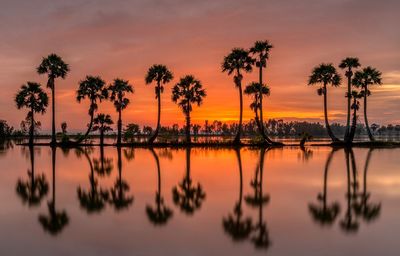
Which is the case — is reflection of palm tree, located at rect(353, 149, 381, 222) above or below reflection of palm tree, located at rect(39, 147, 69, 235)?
above

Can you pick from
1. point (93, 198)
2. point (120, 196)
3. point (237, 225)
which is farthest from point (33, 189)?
point (237, 225)

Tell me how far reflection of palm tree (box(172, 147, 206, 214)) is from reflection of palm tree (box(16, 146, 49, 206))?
500 cm

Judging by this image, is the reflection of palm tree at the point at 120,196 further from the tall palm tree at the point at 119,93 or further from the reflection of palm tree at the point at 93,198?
the tall palm tree at the point at 119,93

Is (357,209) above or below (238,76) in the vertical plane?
below

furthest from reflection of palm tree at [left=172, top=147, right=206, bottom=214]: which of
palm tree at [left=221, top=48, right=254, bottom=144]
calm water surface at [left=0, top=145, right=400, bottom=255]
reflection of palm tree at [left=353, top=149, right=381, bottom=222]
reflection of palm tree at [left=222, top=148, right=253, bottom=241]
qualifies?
palm tree at [left=221, top=48, right=254, bottom=144]

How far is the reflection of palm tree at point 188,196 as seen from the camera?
13328mm

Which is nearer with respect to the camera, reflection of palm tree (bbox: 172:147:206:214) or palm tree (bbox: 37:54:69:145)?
reflection of palm tree (bbox: 172:147:206:214)

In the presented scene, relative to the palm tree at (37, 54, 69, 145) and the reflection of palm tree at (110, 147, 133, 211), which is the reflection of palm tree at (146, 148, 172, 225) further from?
the palm tree at (37, 54, 69, 145)

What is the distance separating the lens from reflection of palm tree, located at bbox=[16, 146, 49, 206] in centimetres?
1526

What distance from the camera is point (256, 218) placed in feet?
38.1

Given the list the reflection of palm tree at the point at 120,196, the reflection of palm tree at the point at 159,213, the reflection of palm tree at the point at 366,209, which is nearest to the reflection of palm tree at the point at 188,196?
the reflection of palm tree at the point at 159,213

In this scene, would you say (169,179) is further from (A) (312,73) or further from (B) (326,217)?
(A) (312,73)

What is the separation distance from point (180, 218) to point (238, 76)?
171 ft

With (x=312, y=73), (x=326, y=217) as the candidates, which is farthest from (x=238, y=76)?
(x=326, y=217)
